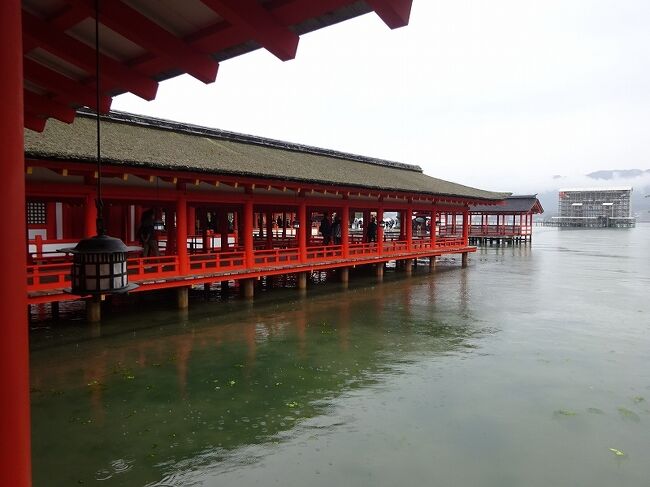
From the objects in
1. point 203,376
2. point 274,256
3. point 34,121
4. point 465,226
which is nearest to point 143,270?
point 274,256

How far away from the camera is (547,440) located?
6.36 meters

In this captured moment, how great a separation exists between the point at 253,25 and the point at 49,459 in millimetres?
5693

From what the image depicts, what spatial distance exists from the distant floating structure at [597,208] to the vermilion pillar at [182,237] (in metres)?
126

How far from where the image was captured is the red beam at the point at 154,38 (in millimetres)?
3617

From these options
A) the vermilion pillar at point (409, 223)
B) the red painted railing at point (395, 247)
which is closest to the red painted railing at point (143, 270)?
the red painted railing at point (395, 247)

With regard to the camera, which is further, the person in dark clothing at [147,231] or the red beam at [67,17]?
the person in dark clothing at [147,231]

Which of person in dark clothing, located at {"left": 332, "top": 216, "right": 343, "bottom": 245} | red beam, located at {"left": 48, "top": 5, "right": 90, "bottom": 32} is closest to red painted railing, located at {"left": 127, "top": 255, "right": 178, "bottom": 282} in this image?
red beam, located at {"left": 48, "top": 5, "right": 90, "bottom": 32}

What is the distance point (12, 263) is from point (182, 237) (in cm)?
1209

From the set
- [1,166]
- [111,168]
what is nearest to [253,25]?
[1,166]

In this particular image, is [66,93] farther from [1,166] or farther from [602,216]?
[602,216]

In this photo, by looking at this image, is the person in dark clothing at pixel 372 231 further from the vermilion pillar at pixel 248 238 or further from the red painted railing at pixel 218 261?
the vermilion pillar at pixel 248 238

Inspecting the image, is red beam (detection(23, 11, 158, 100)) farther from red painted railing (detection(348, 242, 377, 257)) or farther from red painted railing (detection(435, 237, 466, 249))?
red painted railing (detection(435, 237, 466, 249))

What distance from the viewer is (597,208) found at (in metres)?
120

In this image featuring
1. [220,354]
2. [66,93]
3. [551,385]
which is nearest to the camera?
[66,93]
